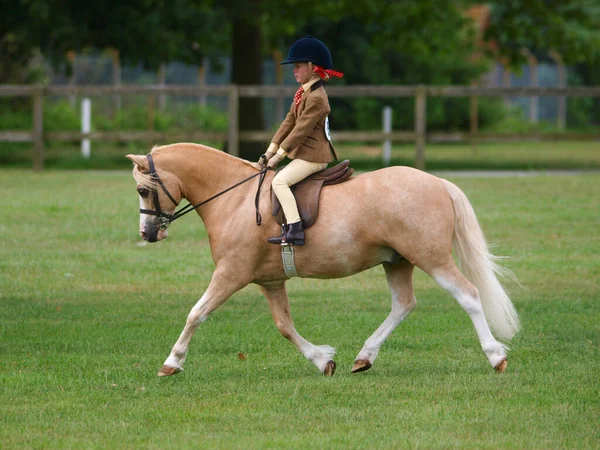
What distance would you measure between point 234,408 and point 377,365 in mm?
1788

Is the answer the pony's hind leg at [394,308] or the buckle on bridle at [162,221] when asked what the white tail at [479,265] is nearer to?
the pony's hind leg at [394,308]

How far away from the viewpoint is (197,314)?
26.8 feet

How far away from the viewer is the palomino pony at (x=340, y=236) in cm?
816

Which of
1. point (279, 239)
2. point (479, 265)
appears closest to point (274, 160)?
point (279, 239)

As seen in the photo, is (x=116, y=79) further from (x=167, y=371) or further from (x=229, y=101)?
(x=167, y=371)

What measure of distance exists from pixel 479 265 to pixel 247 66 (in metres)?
21.7

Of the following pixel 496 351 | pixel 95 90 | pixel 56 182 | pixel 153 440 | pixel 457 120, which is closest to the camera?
pixel 153 440

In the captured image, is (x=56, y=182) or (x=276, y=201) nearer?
(x=276, y=201)

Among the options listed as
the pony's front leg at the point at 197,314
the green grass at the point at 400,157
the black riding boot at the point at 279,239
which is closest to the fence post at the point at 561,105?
the green grass at the point at 400,157

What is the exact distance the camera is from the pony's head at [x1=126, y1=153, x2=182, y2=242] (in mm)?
8453

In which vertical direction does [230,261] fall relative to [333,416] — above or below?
above

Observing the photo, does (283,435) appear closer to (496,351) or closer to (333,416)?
(333,416)

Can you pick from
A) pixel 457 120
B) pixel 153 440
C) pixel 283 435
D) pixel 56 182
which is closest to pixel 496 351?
pixel 283 435

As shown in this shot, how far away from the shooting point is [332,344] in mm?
9578
